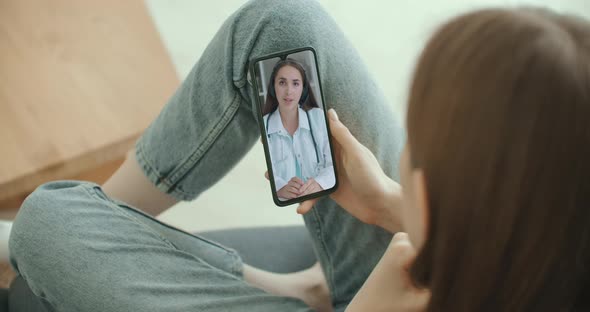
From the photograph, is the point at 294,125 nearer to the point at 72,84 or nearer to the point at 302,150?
the point at 302,150

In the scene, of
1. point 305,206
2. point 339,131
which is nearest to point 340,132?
point 339,131

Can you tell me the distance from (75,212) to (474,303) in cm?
48

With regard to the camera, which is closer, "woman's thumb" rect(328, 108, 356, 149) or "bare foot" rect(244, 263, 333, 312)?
"woman's thumb" rect(328, 108, 356, 149)

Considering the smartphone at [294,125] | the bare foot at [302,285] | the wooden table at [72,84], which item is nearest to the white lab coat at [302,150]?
the smartphone at [294,125]

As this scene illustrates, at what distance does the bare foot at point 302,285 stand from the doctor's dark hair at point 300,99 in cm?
25

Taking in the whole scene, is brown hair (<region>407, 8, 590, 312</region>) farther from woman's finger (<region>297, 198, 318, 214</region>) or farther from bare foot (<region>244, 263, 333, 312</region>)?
bare foot (<region>244, 263, 333, 312</region>)

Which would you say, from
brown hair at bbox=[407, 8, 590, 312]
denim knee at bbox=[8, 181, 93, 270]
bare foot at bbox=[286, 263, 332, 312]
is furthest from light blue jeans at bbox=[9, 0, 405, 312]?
brown hair at bbox=[407, 8, 590, 312]

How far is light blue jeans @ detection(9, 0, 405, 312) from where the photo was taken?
2.05 ft

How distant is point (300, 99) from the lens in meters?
0.66

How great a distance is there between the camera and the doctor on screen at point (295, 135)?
65 centimetres

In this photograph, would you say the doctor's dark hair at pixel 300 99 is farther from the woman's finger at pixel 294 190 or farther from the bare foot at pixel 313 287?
the bare foot at pixel 313 287

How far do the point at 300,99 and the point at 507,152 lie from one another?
1.09 feet

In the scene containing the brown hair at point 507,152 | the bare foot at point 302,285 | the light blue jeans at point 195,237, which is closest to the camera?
the brown hair at point 507,152

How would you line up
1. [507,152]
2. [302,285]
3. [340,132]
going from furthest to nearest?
[302,285] → [340,132] → [507,152]
